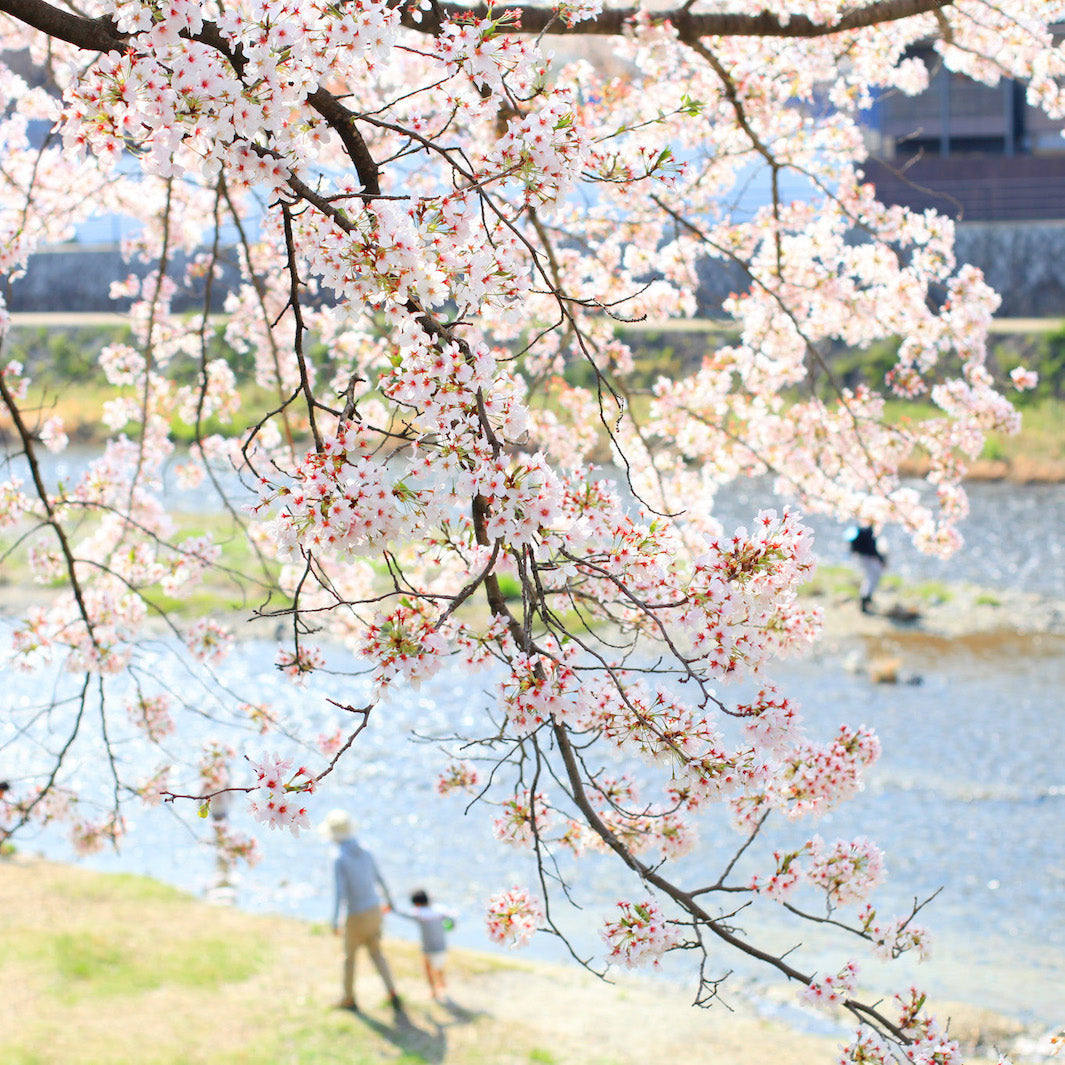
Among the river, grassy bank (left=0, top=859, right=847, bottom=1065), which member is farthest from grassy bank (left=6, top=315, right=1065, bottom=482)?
grassy bank (left=0, top=859, right=847, bottom=1065)

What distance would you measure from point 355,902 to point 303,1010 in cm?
63

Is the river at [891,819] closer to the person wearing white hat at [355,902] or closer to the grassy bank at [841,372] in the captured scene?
the person wearing white hat at [355,902]

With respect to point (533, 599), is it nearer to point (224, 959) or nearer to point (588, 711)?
point (588, 711)

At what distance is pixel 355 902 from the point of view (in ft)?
19.1

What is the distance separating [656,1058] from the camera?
219 inches

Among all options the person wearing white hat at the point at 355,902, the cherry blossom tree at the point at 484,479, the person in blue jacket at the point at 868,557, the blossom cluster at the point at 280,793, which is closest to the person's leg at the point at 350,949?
the person wearing white hat at the point at 355,902

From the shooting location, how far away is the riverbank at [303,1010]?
5484 millimetres

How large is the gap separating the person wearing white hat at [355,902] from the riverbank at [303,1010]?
15 centimetres

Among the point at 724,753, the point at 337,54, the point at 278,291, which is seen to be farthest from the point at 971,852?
the point at 337,54

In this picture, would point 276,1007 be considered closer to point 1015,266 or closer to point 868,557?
point 868,557

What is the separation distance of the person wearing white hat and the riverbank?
0.15 meters

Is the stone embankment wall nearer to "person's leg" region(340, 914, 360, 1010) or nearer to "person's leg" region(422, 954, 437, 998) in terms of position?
"person's leg" region(422, 954, 437, 998)

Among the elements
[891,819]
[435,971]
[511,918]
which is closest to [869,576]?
[891,819]

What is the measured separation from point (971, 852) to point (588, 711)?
21.7ft
